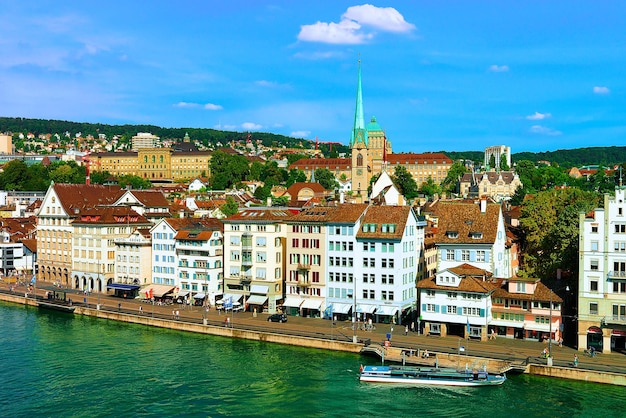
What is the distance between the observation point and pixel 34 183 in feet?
611

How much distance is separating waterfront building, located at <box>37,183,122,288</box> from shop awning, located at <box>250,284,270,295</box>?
32983 millimetres

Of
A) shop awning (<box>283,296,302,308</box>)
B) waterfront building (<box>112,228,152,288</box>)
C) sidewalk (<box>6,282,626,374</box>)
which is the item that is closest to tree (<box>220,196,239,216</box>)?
waterfront building (<box>112,228,152,288</box>)

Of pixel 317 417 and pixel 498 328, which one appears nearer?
pixel 317 417

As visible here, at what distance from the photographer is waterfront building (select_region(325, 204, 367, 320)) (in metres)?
72.8

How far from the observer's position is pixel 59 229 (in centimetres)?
10431

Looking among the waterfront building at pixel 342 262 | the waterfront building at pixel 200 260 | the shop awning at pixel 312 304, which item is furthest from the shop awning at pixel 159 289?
the waterfront building at pixel 342 262

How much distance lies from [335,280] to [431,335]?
41.2 ft

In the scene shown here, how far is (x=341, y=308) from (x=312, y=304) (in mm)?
3377

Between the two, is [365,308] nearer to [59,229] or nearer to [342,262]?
[342,262]

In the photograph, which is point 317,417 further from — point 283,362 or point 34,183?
point 34,183

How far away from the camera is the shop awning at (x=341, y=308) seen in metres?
72.2

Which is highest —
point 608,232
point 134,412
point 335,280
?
point 608,232

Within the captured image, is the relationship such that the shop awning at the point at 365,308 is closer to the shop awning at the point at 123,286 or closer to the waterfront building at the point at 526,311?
the waterfront building at the point at 526,311

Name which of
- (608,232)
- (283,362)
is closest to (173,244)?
(283,362)
